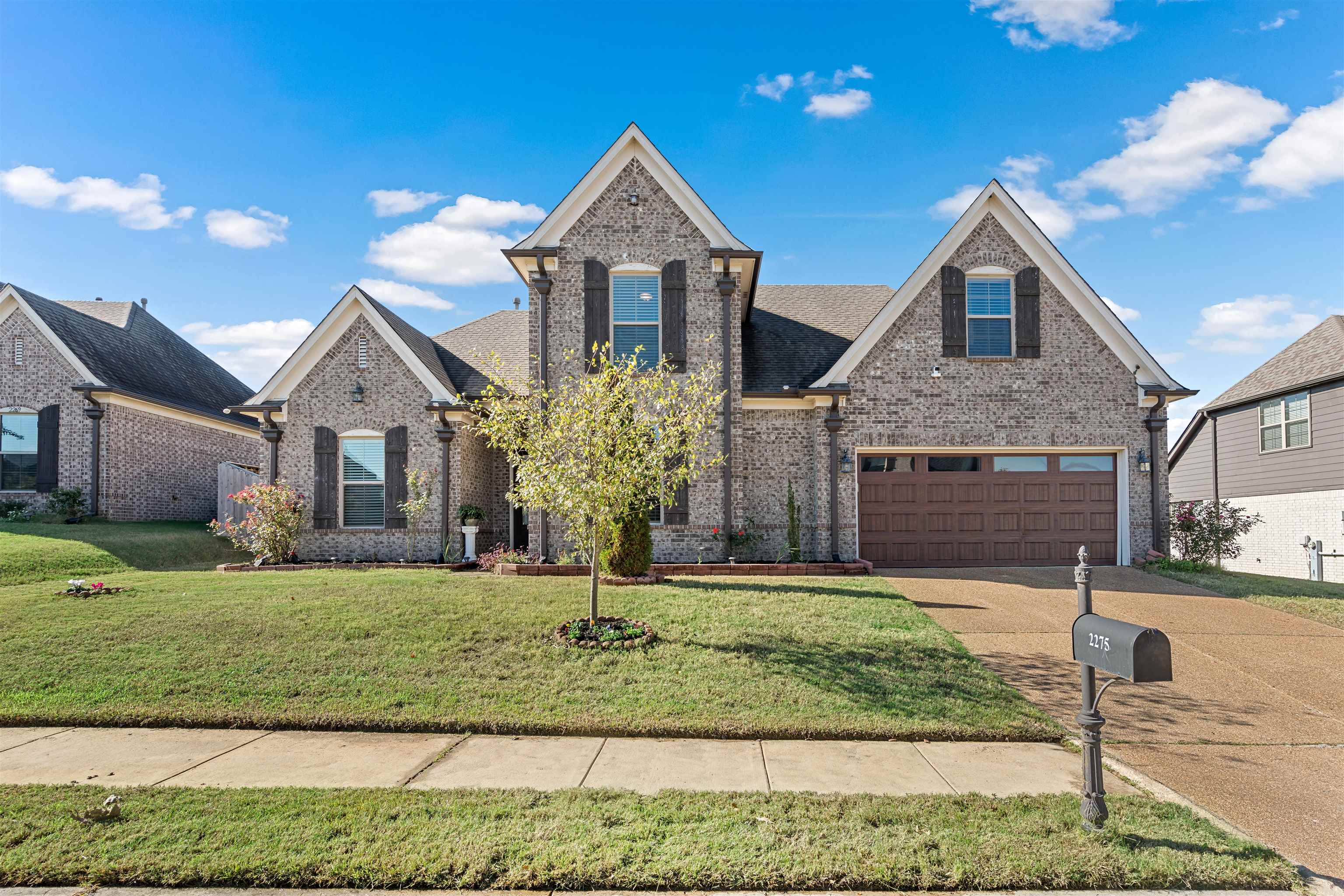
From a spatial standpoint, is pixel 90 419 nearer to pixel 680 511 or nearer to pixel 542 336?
pixel 542 336

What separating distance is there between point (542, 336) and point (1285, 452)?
20141 mm

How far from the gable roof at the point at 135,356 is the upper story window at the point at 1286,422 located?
98.0ft

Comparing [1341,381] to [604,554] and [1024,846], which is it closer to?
[604,554]

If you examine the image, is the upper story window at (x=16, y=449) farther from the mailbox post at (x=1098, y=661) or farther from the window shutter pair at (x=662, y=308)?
the mailbox post at (x=1098, y=661)

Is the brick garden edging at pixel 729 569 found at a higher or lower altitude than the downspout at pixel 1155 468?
lower

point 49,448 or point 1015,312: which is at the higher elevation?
point 1015,312

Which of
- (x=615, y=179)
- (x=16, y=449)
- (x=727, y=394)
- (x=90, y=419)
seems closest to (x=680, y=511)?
(x=727, y=394)

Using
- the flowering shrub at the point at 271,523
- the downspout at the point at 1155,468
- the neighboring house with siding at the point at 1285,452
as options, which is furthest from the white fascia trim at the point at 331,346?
the neighboring house with siding at the point at 1285,452

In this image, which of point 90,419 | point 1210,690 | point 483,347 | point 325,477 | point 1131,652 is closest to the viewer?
point 1131,652

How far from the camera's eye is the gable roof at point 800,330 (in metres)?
16.0

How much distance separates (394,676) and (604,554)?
4677 mm

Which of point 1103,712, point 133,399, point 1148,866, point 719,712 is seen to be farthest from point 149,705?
point 133,399

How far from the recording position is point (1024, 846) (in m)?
4.25

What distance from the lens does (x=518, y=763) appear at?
575cm
